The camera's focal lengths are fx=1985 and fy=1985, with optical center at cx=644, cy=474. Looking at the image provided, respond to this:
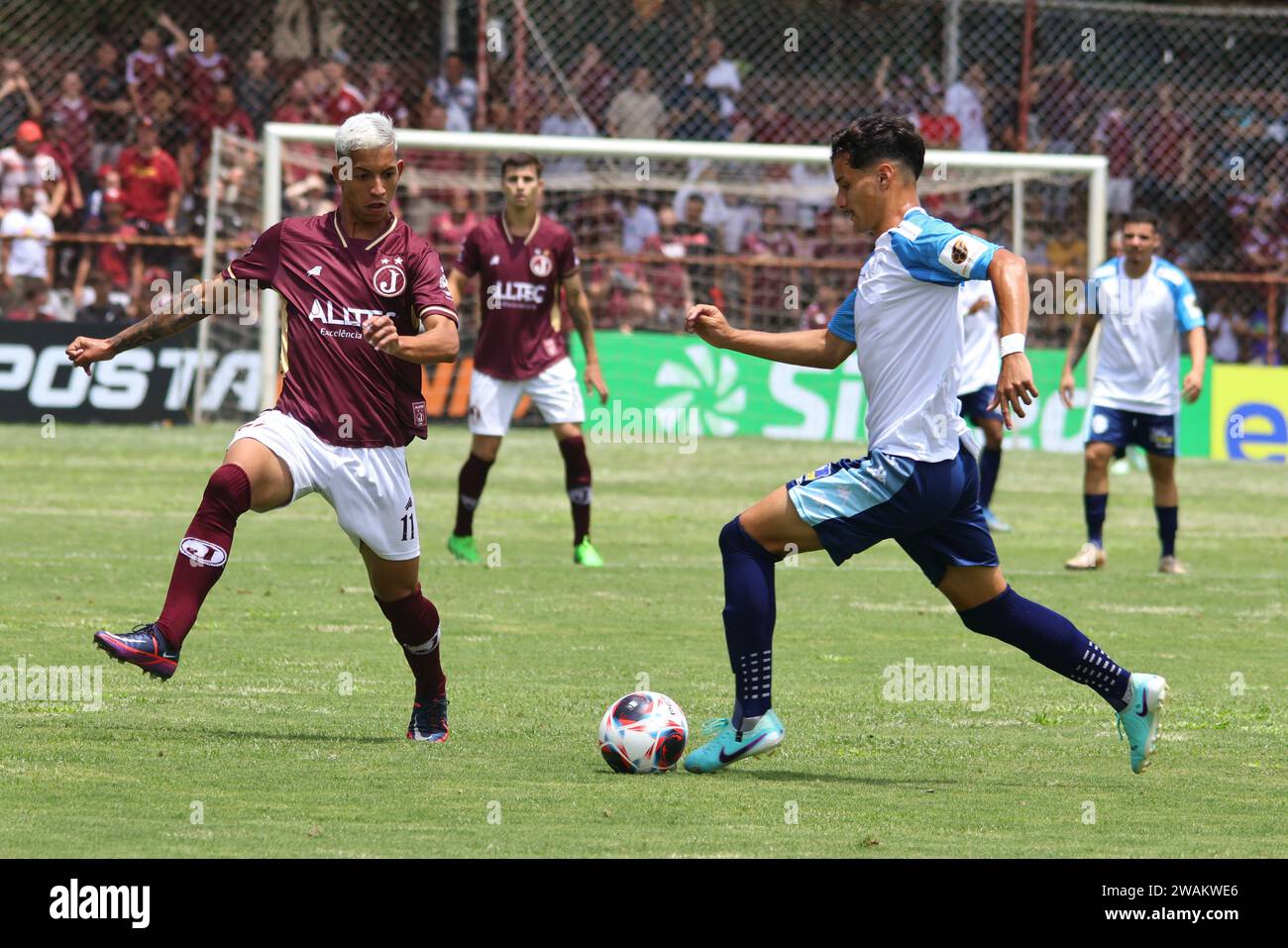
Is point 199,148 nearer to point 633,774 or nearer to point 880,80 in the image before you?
point 880,80

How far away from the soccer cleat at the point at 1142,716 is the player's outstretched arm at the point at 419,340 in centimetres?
257

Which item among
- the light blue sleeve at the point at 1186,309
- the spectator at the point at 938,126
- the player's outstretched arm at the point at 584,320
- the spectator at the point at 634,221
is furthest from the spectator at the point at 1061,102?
the player's outstretched arm at the point at 584,320

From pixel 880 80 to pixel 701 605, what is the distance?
14.9 metres

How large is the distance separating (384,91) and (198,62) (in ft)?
7.29

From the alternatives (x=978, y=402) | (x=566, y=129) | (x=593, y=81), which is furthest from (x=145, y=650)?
(x=593, y=81)

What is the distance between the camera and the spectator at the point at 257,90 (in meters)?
23.8

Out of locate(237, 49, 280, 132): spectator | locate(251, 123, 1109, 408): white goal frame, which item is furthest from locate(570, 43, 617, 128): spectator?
locate(237, 49, 280, 132): spectator

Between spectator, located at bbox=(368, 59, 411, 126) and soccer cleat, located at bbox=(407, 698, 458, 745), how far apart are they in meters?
17.7

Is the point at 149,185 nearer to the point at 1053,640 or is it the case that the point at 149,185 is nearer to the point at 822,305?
the point at 822,305

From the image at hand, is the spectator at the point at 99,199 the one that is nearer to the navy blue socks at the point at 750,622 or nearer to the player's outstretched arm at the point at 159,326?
the player's outstretched arm at the point at 159,326

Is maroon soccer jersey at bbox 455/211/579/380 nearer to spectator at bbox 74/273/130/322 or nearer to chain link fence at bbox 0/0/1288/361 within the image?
spectator at bbox 74/273/130/322

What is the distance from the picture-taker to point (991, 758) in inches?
280

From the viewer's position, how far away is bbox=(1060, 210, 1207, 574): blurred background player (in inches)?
526
